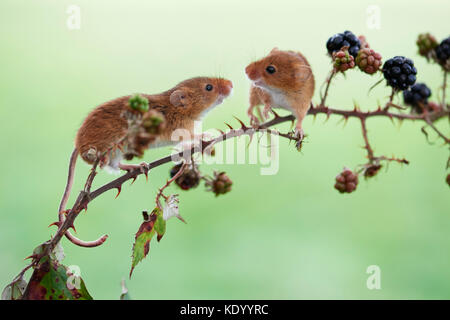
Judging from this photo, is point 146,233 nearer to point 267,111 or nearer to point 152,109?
point 152,109

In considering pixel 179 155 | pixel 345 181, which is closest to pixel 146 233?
pixel 179 155

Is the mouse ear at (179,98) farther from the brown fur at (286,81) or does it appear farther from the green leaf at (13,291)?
the green leaf at (13,291)

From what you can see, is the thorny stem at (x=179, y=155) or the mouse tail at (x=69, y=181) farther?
the mouse tail at (x=69, y=181)

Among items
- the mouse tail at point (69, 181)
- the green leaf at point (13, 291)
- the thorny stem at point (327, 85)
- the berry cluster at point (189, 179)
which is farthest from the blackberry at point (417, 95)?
the green leaf at point (13, 291)

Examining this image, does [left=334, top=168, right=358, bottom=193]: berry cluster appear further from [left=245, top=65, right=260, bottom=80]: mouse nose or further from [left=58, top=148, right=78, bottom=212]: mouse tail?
[left=58, top=148, right=78, bottom=212]: mouse tail

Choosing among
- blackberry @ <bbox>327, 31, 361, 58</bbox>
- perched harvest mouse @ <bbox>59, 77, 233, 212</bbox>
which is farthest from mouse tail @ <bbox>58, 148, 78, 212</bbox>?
blackberry @ <bbox>327, 31, 361, 58</bbox>
